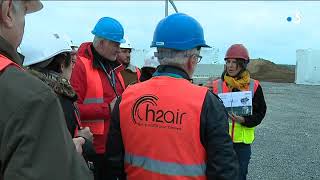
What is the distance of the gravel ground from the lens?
21.3 ft

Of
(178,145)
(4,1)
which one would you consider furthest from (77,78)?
(4,1)

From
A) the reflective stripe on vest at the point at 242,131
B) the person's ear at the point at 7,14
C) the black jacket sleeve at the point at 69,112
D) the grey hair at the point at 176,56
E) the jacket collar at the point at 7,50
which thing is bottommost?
the reflective stripe on vest at the point at 242,131

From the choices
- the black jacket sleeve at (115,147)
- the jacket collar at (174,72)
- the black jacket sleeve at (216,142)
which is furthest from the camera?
the black jacket sleeve at (115,147)

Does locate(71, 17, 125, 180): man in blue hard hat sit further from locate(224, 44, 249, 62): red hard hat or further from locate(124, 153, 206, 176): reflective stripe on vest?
locate(224, 44, 249, 62): red hard hat

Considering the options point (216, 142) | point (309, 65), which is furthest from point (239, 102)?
point (309, 65)

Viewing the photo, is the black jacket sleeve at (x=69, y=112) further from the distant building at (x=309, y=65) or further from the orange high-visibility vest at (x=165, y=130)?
the distant building at (x=309, y=65)

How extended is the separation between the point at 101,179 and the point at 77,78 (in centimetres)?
83

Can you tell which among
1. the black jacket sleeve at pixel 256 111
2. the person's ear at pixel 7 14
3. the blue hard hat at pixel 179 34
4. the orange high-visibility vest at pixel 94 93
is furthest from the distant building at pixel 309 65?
the person's ear at pixel 7 14

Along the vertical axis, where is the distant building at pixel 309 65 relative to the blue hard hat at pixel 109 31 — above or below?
below

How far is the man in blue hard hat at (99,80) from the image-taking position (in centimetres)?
325

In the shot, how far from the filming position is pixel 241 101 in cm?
402

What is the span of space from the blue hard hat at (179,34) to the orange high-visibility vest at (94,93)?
1086 mm

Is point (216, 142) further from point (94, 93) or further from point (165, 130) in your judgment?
point (94, 93)

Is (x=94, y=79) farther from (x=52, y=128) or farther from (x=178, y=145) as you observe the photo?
(x=52, y=128)
